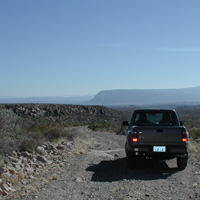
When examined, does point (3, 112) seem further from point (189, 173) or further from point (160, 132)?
point (189, 173)

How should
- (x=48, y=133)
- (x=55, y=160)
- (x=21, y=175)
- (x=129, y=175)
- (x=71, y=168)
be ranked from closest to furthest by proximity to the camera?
(x=21, y=175)
(x=129, y=175)
(x=71, y=168)
(x=55, y=160)
(x=48, y=133)

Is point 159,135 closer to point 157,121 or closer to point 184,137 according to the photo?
point 184,137

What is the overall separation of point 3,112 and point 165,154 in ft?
22.1

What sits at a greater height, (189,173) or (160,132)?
(160,132)

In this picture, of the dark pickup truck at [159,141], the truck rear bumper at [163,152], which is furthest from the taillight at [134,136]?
the truck rear bumper at [163,152]

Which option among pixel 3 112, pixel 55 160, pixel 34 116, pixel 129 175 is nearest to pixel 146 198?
pixel 129 175

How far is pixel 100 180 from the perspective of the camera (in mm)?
9453

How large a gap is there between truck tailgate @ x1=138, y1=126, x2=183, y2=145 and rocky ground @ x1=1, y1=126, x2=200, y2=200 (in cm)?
101

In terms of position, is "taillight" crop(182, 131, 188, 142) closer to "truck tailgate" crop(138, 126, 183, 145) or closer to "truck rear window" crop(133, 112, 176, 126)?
"truck tailgate" crop(138, 126, 183, 145)

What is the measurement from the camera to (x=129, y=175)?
10.1 m

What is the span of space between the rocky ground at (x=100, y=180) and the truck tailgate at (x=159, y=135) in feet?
3.33

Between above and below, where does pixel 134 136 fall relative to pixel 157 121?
below

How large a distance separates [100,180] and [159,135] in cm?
227

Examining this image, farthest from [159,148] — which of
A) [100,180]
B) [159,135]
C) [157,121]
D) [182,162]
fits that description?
[157,121]
